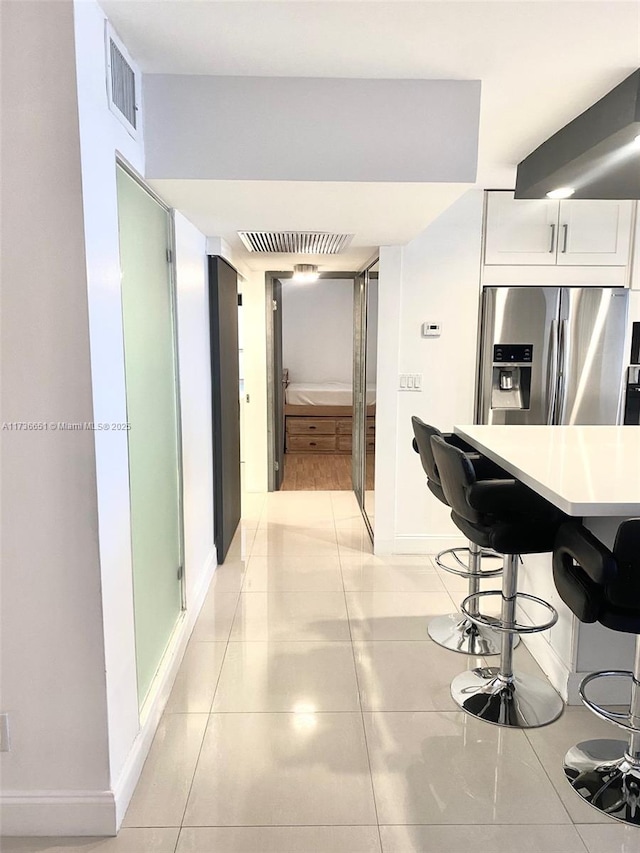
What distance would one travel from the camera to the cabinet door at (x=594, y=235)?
3703mm

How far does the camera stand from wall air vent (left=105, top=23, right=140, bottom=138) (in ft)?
5.73

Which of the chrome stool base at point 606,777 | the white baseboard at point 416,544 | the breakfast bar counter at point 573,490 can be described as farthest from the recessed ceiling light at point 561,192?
the chrome stool base at point 606,777

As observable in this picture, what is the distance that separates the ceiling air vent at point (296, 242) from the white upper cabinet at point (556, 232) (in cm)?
97

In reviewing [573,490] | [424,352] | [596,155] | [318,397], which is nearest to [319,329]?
[318,397]

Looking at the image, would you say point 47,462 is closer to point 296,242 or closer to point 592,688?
point 592,688

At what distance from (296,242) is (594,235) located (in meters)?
1.86

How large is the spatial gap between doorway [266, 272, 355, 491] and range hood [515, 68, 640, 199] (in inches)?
98.3

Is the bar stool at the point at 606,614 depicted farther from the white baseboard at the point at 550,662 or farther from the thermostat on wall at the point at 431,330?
the thermostat on wall at the point at 431,330

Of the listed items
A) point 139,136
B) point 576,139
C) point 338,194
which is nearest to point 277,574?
point 338,194

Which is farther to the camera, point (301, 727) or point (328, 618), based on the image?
point (328, 618)

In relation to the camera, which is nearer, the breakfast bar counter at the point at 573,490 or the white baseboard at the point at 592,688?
the breakfast bar counter at the point at 573,490

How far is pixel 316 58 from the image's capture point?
6.46 feet

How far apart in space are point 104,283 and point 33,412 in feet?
1.34

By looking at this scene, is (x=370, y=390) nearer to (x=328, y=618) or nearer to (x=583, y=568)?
(x=328, y=618)
